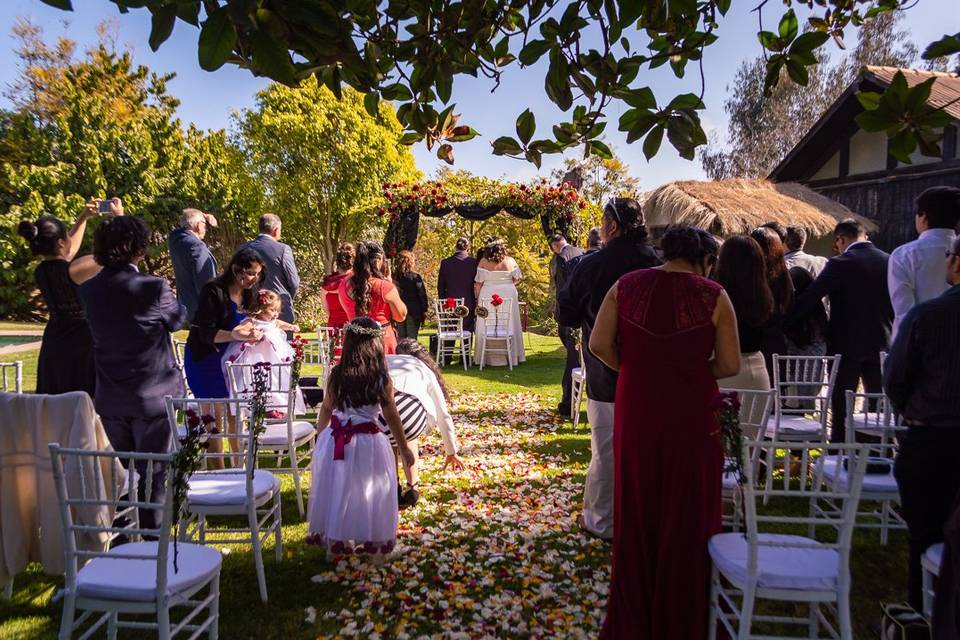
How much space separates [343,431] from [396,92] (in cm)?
216

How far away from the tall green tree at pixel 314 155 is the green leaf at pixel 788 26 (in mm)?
18876

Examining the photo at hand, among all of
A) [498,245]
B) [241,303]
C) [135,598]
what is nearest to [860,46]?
[498,245]

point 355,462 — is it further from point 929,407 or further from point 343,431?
point 929,407

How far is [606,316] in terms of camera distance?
2.77m

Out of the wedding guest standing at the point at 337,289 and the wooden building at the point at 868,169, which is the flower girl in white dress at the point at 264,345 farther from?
the wooden building at the point at 868,169

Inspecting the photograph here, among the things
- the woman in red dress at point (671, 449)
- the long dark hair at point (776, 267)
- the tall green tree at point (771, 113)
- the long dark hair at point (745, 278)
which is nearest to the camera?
the woman in red dress at point (671, 449)

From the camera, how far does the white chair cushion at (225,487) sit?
125 inches

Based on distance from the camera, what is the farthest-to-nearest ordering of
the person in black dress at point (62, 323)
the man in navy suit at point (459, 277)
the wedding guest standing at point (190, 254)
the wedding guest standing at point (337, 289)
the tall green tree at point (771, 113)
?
the tall green tree at point (771, 113) < the man in navy suit at point (459, 277) < the wedding guest standing at point (337, 289) < the wedding guest standing at point (190, 254) < the person in black dress at point (62, 323)

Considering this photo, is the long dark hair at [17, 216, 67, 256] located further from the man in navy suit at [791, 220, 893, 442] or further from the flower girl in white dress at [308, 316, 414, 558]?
the man in navy suit at [791, 220, 893, 442]

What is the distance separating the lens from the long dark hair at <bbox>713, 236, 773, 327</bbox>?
12.3 feet

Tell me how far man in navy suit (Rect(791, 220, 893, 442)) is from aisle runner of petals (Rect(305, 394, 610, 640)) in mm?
2279

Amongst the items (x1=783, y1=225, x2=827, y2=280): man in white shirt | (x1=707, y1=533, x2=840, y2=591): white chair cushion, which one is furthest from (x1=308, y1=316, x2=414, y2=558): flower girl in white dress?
(x1=783, y1=225, x2=827, y2=280): man in white shirt

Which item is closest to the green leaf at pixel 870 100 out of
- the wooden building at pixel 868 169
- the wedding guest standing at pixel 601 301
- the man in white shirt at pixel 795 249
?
the wedding guest standing at pixel 601 301

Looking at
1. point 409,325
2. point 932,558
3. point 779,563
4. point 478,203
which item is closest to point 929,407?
point 932,558
